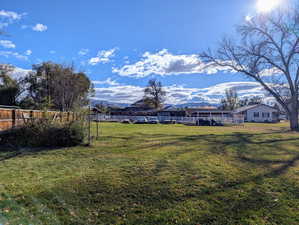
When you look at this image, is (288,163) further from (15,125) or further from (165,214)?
(15,125)

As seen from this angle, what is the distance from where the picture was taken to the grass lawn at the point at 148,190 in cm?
338

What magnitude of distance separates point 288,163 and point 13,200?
7.91m

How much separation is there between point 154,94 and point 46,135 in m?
49.8

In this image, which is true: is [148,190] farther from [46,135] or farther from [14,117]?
[14,117]

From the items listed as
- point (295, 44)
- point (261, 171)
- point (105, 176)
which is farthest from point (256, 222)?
point (295, 44)

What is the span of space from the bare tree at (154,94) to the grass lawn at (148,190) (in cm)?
5132

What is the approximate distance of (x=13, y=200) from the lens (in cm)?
379

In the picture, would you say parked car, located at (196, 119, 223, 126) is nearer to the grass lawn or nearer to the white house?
the white house

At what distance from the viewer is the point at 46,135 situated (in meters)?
9.84

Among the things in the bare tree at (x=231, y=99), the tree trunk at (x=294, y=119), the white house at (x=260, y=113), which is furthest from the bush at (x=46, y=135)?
the bare tree at (x=231, y=99)

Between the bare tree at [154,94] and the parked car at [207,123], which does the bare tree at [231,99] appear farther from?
the parked car at [207,123]

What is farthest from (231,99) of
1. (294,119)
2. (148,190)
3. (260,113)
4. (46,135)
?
(148,190)

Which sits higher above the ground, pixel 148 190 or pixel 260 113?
pixel 260 113

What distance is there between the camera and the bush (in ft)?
31.9
